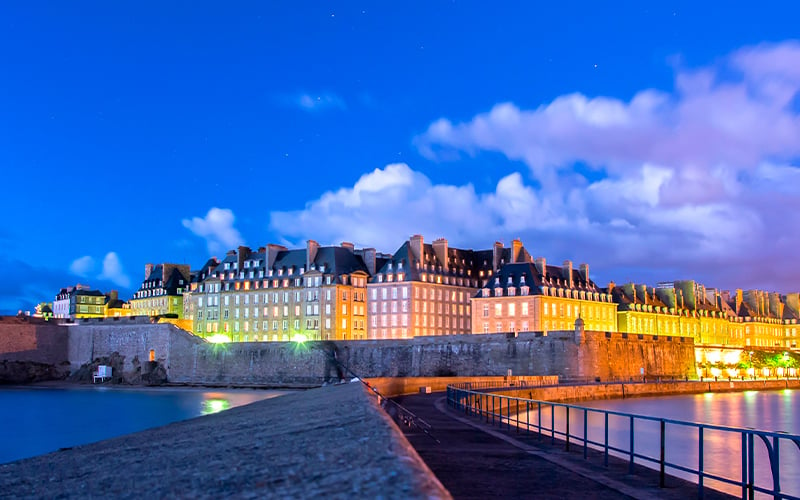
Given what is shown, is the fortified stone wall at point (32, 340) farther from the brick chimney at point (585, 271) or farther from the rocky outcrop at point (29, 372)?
the brick chimney at point (585, 271)

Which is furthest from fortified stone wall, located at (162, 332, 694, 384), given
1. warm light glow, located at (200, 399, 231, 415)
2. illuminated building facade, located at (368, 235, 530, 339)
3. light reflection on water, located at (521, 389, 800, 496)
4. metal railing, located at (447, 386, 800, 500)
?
illuminated building facade, located at (368, 235, 530, 339)

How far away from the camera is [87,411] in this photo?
168 ft

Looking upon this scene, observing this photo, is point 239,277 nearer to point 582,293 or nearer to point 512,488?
point 582,293

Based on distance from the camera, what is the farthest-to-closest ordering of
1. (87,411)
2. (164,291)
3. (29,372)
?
1. (164,291)
2. (29,372)
3. (87,411)

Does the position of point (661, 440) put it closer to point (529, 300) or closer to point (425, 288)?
point (529, 300)

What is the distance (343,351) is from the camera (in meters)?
64.0

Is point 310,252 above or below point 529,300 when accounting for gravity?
above

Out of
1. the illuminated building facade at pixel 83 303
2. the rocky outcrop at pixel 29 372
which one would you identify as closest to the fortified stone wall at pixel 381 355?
the rocky outcrop at pixel 29 372

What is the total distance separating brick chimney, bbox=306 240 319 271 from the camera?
260 feet

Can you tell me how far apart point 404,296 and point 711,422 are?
37512mm

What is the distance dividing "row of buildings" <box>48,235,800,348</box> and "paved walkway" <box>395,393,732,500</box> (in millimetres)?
53710

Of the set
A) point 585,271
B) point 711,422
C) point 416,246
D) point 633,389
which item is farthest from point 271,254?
point 711,422

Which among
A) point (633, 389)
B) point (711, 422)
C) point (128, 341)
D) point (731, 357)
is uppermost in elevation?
point (128, 341)

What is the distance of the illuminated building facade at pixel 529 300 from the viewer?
68.8m
